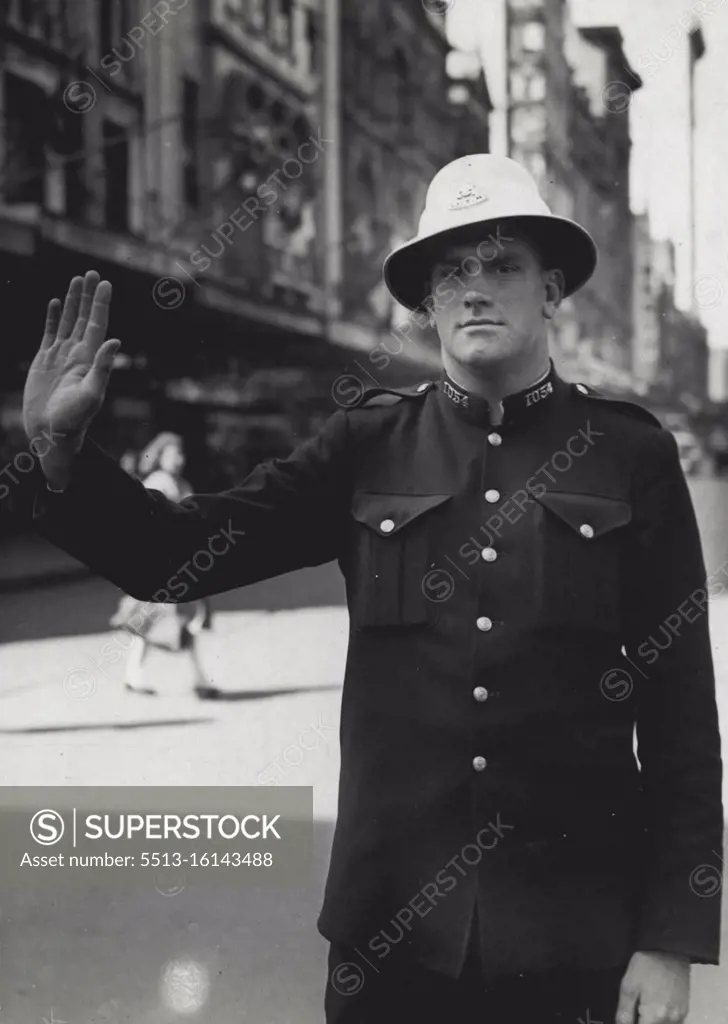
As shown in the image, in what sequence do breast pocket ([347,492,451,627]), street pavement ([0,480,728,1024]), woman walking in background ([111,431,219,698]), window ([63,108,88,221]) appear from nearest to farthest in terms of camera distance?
breast pocket ([347,492,451,627])
street pavement ([0,480,728,1024])
woman walking in background ([111,431,219,698])
window ([63,108,88,221])

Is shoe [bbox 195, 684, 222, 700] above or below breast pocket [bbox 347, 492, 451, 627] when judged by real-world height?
below

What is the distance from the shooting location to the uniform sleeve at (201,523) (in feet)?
5.93

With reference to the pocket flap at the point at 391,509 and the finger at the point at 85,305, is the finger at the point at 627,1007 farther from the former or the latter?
the finger at the point at 85,305

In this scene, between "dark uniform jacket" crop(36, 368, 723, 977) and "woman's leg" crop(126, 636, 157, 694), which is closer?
"dark uniform jacket" crop(36, 368, 723, 977)

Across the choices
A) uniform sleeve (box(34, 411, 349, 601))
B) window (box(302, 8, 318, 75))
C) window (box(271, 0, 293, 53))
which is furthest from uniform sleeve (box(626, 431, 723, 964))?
window (box(271, 0, 293, 53))

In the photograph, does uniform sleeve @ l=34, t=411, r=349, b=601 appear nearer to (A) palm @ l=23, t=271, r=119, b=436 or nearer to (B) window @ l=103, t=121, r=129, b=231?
(A) palm @ l=23, t=271, r=119, b=436

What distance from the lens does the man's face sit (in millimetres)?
1849

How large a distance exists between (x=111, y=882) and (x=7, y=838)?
303 mm

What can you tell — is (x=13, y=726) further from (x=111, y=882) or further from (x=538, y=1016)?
(x=538, y=1016)

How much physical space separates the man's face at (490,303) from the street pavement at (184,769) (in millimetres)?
1435

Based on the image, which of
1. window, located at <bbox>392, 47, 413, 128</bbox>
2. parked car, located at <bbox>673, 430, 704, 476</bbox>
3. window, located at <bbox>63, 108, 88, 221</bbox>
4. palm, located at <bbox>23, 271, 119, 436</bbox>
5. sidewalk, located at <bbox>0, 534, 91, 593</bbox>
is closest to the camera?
palm, located at <bbox>23, 271, 119, 436</bbox>

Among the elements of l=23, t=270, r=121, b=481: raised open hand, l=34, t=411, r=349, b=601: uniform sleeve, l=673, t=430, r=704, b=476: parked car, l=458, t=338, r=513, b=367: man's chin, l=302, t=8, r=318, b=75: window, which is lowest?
l=34, t=411, r=349, b=601: uniform sleeve

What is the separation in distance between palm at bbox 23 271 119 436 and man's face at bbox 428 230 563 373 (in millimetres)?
522

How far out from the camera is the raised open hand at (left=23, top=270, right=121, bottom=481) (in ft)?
5.82
